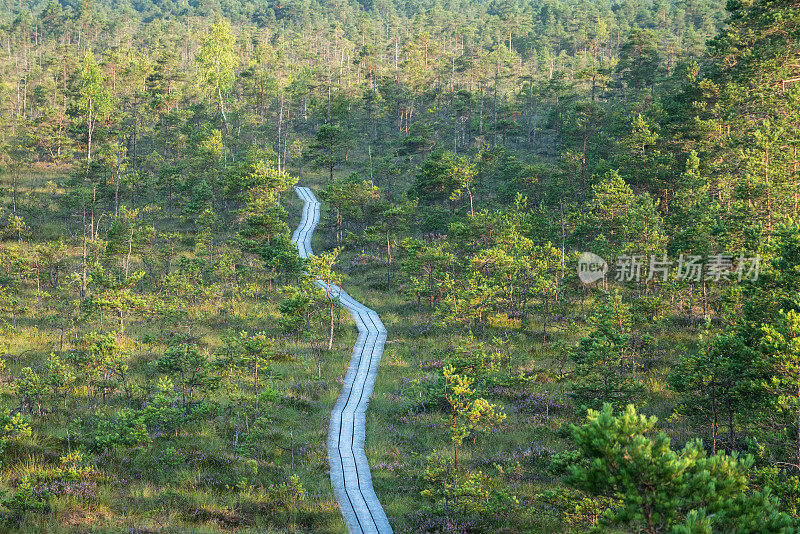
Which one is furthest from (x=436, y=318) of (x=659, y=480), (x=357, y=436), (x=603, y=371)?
(x=659, y=480)

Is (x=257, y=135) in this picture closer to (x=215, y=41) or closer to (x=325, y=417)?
(x=215, y=41)

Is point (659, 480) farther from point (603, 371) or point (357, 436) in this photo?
point (357, 436)

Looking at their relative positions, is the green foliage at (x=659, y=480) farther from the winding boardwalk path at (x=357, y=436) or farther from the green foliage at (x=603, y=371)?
the green foliage at (x=603, y=371)

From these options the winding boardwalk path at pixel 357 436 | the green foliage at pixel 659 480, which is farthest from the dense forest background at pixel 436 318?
the winding boardwalk path at pixel 357 436

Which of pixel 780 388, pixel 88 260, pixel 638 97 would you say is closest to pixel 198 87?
pixel 88 260

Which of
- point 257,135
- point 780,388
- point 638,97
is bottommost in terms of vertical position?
point 780,388

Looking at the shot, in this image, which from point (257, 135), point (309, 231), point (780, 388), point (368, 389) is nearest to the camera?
point (780, 388)
